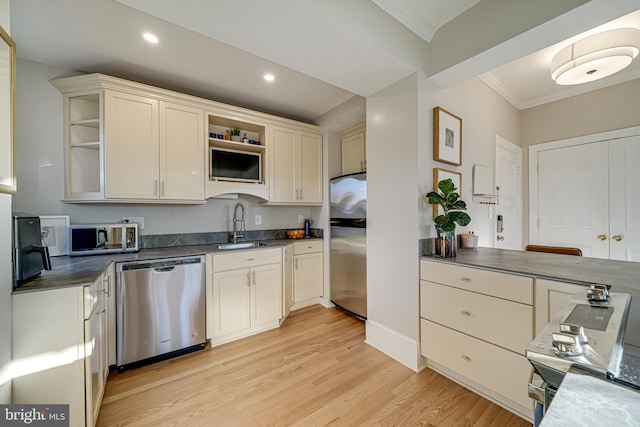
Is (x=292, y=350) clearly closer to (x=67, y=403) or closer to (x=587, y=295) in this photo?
(x=67, y=403)

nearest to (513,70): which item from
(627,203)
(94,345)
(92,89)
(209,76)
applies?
(627,203)

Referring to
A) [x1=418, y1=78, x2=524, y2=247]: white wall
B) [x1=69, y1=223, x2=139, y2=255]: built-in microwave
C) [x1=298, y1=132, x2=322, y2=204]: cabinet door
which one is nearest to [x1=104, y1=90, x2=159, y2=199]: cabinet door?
[x1=69, y1=223, x2=139, y2=255]: built-in microwave

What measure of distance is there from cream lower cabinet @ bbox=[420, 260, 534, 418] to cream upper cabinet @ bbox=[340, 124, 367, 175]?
1.54 metres

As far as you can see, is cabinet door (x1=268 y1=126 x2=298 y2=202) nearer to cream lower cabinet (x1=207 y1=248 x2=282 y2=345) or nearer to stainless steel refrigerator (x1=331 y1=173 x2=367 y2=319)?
stainless steel refrigerator (x1=331 y1=173 x2=367 y2=319)

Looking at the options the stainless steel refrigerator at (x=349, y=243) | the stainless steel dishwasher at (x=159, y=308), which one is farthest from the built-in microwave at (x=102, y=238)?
the stainless steel refrigerator at (x=349, y=243)

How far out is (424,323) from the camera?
1890 millimetres

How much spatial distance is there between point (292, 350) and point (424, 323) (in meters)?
1.17

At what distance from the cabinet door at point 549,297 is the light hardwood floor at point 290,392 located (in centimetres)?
68

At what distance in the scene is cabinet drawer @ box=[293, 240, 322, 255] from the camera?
9.94 ft

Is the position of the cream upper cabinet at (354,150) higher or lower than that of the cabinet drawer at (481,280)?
higher

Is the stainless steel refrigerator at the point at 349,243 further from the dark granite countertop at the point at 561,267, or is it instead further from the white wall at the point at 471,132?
the dark granite countertop at the point at 561,267

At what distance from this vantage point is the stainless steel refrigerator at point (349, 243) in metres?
2.67

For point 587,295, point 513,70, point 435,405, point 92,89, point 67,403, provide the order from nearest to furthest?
point 587,295
point 67,403
point 435,405
point 92,89
point 513,70

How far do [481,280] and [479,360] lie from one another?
52 cm
